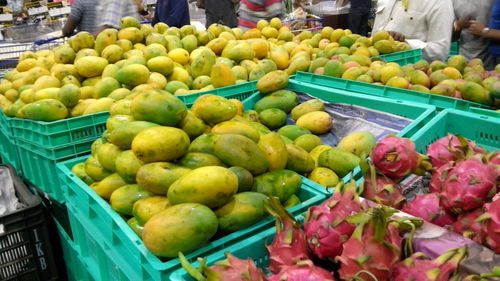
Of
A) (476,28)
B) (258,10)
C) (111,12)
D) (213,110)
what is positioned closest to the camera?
(213,110)

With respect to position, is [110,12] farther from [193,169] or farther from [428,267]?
[428,267]

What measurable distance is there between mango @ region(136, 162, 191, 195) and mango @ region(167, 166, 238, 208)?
7cm

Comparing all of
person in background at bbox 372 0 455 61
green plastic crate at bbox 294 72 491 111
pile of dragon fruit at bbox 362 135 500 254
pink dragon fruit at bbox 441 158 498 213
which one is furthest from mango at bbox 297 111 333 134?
person in background at bbox 372 0 455 61

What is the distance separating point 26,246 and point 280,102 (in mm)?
1532

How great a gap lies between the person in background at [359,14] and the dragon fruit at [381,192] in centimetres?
658

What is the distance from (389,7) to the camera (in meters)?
4.43

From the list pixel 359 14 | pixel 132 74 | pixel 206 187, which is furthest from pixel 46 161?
pixel 359 14

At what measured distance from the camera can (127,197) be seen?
132cm

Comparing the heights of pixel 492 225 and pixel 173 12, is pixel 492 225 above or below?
below

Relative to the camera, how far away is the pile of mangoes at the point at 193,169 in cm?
109

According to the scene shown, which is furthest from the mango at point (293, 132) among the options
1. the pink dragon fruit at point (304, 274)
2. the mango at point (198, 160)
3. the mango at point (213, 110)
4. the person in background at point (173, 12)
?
the person in background at point (173, 12)

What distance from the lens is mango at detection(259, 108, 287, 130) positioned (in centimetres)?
216

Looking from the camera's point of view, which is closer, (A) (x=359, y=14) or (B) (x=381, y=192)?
(B) (x=381, y=192)

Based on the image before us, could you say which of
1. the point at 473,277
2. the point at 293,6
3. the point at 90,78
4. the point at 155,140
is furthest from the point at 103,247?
the point at 293,6
